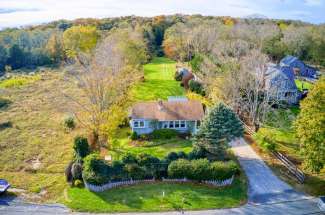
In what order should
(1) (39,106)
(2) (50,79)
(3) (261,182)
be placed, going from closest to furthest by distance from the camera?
(3) (261,182) < (1) (39,106) < (2) (50,79)

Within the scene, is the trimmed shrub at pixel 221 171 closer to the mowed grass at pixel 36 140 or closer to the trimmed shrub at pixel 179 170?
the trimmed shrub at pixel 179 170

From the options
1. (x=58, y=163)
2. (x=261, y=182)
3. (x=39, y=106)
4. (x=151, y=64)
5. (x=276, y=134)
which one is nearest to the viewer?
(x=261, y=182)

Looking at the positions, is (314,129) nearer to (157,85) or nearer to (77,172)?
(77,172)

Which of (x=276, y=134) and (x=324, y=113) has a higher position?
(x=324, y=113)

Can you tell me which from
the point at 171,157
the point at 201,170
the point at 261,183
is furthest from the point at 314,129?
the point at 171,157

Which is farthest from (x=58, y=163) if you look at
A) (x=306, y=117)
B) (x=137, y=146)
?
(x=306, y=117)

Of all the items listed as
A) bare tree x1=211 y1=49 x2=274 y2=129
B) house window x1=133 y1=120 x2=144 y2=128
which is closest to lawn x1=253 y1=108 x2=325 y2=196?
bare tree x1=211 y1=49 x2=274 y2=129

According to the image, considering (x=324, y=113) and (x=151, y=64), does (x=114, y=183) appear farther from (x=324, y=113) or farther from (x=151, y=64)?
(x=151, y=64)
